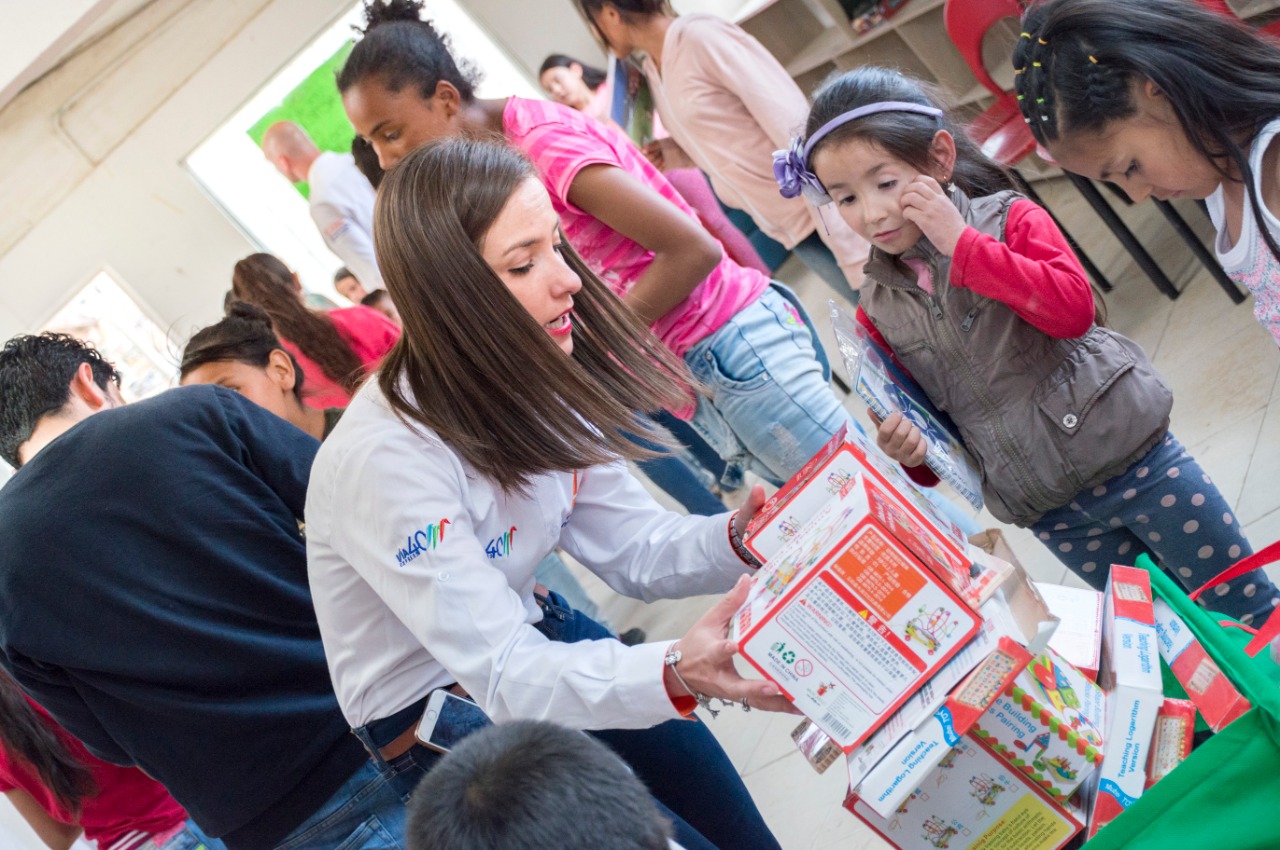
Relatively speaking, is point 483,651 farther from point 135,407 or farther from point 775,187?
point 775,187

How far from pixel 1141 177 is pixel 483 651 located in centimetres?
120

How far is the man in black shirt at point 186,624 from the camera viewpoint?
5.05 ft

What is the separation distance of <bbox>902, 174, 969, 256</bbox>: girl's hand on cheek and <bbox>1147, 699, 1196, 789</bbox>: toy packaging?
76 centimetres

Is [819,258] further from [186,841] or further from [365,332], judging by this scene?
[186,841]

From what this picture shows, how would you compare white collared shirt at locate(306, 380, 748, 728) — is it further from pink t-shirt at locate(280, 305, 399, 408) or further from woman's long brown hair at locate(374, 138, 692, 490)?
pink t-shirt at locate(280, 305, 399, 408)

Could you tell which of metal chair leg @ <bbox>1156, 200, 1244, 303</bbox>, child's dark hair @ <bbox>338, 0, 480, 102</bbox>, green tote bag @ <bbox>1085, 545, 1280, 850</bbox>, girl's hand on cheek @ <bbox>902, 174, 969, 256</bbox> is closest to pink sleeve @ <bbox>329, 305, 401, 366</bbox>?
child's dark hair @ <bbox>338, 0, 480, 102</bbox>

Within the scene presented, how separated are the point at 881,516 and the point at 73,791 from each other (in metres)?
1.96

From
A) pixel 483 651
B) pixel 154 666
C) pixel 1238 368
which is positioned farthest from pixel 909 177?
pixel 1238 368

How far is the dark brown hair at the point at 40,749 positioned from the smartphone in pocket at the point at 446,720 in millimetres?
1224

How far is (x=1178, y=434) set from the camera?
9.18 feet

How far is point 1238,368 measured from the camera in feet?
9.42

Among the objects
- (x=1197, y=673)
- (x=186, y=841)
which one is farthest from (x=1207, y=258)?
(x=186, y=841)

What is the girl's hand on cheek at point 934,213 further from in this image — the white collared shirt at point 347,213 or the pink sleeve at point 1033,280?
the white collared shirt at point 347,213

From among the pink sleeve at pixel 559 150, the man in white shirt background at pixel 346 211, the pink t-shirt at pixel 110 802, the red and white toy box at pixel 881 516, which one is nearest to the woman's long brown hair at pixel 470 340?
the red and white toy box at pixel 881 516
